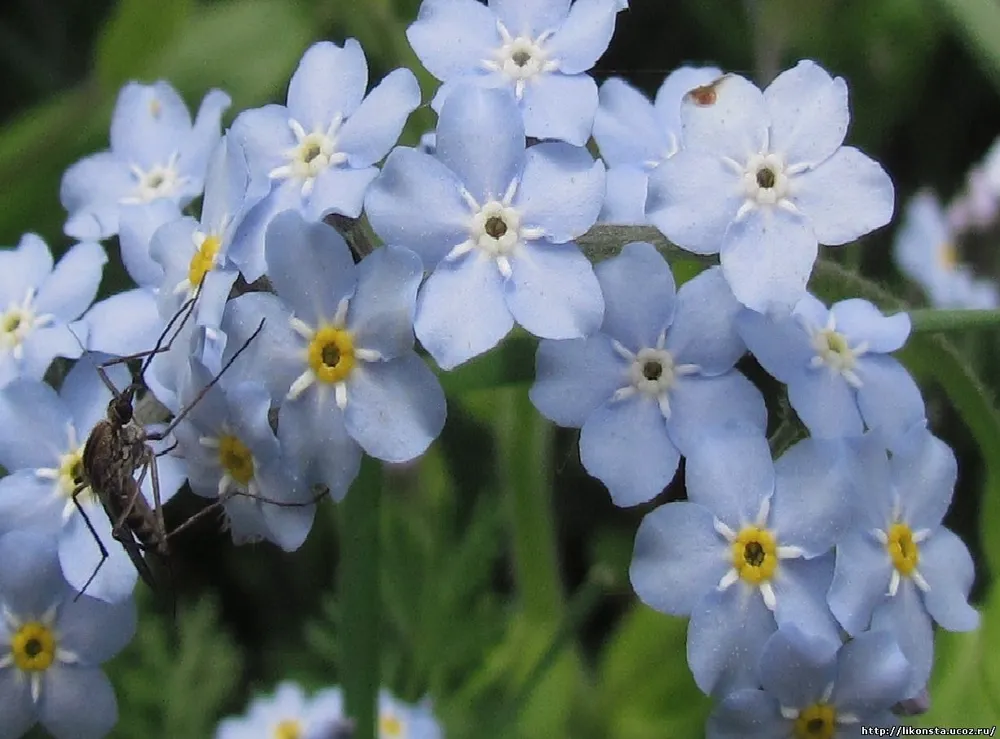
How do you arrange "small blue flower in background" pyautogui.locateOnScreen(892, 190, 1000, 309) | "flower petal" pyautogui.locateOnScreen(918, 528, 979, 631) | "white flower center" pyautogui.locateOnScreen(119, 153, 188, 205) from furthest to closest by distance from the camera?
"small blue flower in background" pyautogui.locateOnScreen(892, 190, 1000, 309) < "white flower center" pyautogui.locateOnScreen(119, 153, 188, 205) < "flower petal" pyautogui.locateOnScreen(918, 528, 979, 631)

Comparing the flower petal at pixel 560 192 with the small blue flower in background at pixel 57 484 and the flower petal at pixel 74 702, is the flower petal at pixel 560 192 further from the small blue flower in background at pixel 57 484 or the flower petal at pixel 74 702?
the flower petal at pixel 74 702

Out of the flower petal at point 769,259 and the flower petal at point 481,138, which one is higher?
the flower petal at point 481,138

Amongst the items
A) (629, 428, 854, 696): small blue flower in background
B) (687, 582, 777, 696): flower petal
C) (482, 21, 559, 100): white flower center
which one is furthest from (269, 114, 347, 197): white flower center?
(687, 582, 777, 696): flower petal

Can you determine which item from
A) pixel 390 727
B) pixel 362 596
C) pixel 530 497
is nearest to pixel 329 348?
pixel 362 596

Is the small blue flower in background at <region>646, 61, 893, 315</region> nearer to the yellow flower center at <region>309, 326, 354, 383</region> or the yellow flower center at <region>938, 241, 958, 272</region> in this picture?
the yellow flower center at <region>309, 326, 354, 383</region>

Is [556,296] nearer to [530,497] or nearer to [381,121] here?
[381,121]

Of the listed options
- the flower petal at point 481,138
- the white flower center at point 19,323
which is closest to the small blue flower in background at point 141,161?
the white flower center at point 19,323
